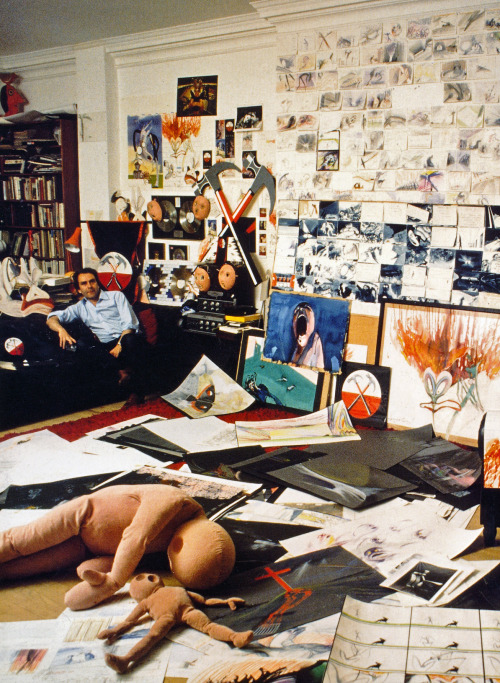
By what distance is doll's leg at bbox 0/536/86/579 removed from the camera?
1.49 metres

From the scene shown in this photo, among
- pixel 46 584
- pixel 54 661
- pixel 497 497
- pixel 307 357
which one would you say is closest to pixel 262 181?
pixel 307 357

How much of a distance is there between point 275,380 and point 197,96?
1928 mm

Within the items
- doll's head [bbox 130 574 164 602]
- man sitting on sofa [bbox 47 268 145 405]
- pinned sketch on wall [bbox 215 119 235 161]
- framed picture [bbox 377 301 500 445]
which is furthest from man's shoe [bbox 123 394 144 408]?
doll's head [bbox 130 574 164 602]

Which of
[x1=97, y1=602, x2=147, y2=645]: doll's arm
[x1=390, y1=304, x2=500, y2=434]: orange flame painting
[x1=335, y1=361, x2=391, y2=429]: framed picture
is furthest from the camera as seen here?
[x1=335, y1=361, x2=391, y2=429]: framed picture

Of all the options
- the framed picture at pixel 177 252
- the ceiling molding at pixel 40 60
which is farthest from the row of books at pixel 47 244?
the ceiling molding at pixel 40 60

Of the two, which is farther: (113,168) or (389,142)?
(113,168)

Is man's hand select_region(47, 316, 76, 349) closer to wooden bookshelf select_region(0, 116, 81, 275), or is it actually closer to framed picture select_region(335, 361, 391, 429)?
wooden bookshelf select_region(0, 116, 81, 275)

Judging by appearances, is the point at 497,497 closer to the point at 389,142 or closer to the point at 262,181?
the point at 389,142

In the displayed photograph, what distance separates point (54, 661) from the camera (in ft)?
3.87

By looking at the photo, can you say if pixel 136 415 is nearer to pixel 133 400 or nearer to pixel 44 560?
pixel 133 400

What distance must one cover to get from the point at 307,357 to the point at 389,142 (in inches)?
47.0

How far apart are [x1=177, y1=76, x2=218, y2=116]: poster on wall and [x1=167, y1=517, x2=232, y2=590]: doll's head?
2876 mm

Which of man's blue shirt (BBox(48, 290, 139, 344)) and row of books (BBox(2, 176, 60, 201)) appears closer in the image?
man's blue shirt (BBox(48, 290, 139, 344))

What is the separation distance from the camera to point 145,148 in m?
3.85
